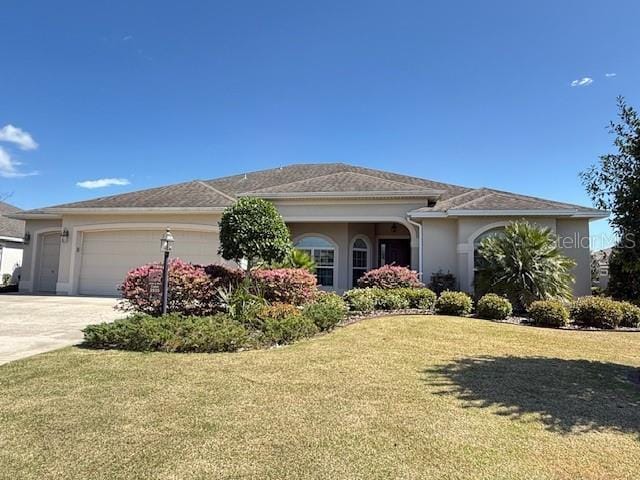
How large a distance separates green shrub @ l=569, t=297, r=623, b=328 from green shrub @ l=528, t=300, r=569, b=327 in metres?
0.50

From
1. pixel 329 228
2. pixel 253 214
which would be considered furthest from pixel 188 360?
pixel 329 228

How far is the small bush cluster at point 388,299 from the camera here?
11.3 meters

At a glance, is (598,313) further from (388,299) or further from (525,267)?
(388,299)

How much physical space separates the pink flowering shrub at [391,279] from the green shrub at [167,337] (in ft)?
21.7

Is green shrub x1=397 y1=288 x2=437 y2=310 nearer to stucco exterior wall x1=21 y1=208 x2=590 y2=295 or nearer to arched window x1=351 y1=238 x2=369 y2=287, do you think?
stucco exterior wall x1=21 y1=208 x2=590 y2=295

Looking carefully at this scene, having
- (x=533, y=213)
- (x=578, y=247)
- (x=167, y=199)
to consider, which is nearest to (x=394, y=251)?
(x=533, y=213)

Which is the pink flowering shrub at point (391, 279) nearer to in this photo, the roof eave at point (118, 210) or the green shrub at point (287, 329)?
the green shrub at point (287, 329)

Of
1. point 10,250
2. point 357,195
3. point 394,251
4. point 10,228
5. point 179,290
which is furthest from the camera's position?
point 10,228

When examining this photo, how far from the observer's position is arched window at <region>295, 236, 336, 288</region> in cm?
1744

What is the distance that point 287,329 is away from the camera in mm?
7723

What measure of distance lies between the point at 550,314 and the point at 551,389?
5771mm

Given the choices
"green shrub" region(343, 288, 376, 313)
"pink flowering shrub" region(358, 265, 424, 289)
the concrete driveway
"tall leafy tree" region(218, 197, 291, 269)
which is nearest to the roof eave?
the concrete driveway

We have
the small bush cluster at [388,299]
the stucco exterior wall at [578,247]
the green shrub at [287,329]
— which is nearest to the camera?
the green shrub at [287,329]

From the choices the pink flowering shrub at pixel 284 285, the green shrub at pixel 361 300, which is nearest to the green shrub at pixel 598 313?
the green shrub at pixel 361 300
